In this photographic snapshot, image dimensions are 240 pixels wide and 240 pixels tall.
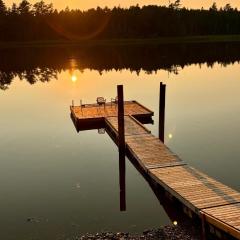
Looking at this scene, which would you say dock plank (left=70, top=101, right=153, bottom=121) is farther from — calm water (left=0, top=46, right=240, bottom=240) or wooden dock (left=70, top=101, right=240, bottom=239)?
wooden dock (left=70, top=101, right=240, bottom=239)

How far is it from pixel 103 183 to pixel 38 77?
2040 inches

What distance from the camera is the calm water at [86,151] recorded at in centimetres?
1803

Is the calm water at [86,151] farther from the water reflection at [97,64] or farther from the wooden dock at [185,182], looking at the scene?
the water reflection at [97,64]

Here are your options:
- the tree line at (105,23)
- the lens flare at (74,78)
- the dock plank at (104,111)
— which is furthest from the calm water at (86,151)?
the tree line at (105,23)

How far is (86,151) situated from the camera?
2817 cm

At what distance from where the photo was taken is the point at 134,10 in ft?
550

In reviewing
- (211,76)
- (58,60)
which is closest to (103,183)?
(211,76)

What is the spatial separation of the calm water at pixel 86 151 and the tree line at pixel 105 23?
90.2 meters

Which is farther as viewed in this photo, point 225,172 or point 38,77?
point 38,77

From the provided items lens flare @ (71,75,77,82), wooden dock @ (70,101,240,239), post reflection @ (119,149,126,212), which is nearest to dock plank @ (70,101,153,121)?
wooden dock @ (70,101,240,239)

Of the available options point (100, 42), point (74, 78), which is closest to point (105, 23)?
point (100, 42)

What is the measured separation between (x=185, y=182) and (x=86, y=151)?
426 inches

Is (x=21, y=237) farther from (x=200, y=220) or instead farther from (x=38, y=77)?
(x=38, y=77)

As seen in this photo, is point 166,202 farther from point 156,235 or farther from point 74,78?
point 74,78
